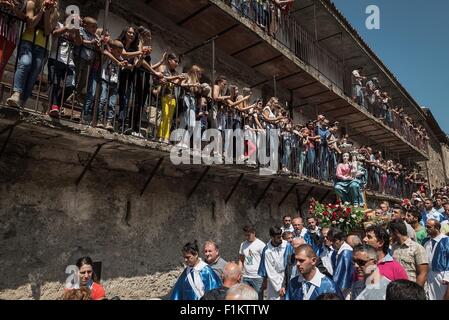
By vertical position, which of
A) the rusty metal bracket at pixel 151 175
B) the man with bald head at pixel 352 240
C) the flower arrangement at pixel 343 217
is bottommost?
the man with bald head at pixel 352 240

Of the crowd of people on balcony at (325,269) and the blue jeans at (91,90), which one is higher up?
the blue jeans at (91,90)

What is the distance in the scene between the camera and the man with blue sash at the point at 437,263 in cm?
439

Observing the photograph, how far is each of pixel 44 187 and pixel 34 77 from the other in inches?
66.9

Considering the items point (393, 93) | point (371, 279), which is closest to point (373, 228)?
point (371, 279)

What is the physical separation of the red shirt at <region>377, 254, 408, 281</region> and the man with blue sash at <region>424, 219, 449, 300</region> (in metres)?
1.36

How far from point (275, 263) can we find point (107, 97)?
3760mm

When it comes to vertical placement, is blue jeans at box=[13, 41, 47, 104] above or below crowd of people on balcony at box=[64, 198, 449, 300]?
above

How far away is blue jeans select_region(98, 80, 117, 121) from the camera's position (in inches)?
202

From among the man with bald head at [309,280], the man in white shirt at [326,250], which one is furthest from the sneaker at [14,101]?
the man in white shirt at [326,250]

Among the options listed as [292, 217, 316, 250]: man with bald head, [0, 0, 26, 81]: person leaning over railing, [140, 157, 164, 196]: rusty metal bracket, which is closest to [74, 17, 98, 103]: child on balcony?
Result: [0, 0, 26, 81]: person leaning over railing

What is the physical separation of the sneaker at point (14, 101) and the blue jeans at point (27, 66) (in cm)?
8

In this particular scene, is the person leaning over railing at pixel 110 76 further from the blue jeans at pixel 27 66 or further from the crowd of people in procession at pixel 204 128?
the blue jeans at pixel 27 66

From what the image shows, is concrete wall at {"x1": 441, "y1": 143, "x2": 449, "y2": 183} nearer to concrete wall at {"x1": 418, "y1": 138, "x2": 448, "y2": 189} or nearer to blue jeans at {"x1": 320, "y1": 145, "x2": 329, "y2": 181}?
concrete wall at {"x1": 418, "y1": 138, "x2": 448, "y2": 189}

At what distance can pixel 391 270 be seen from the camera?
3479 mm
